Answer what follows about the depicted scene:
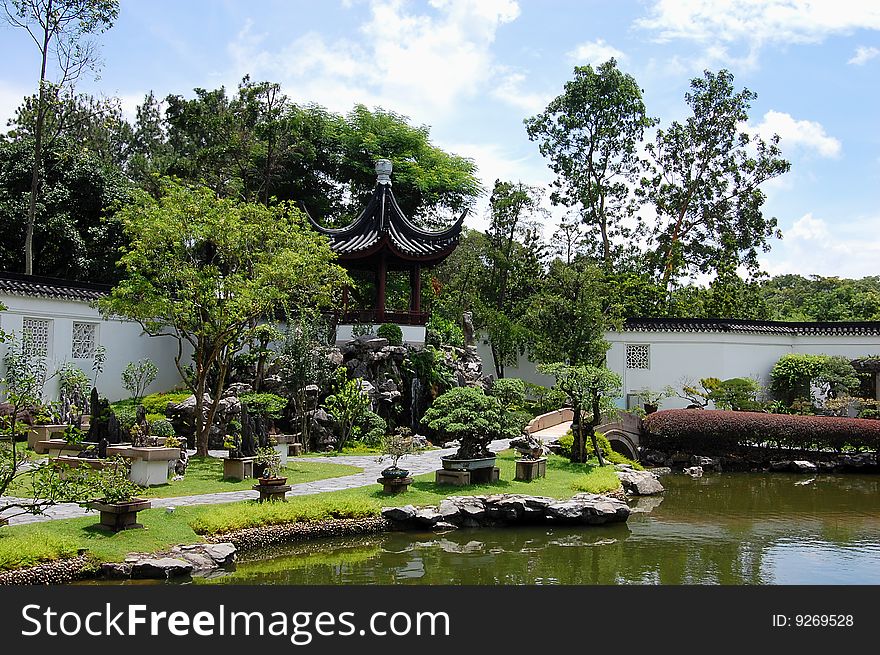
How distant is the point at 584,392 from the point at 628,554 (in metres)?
6.35

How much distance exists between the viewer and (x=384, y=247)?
22.3m

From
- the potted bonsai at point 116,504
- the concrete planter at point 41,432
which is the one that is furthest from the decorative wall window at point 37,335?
the potted bonsai at point 116,504

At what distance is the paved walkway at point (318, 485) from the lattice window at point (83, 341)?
237 inches

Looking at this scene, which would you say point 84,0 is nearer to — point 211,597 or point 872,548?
point 211,597

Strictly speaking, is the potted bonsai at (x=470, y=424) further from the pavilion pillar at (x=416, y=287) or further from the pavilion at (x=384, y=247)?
the pavilion pillar at (x=416, y=287)

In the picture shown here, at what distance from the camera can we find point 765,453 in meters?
22.5

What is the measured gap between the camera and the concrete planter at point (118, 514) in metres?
9.84

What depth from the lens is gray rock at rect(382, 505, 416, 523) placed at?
12508 millimetres

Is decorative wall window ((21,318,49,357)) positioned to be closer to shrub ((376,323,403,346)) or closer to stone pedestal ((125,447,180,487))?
stone pedestal ((125,447,180,487))

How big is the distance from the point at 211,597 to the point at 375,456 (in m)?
11.4

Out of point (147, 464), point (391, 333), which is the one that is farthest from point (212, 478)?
point (391, 333)

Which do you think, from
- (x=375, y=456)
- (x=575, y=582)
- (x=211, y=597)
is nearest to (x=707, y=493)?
(x=375, y=456)

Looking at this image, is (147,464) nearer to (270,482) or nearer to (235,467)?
(235,467)

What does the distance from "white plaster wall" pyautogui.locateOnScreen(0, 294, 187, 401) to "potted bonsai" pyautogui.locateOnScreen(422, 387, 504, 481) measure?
339 inches
